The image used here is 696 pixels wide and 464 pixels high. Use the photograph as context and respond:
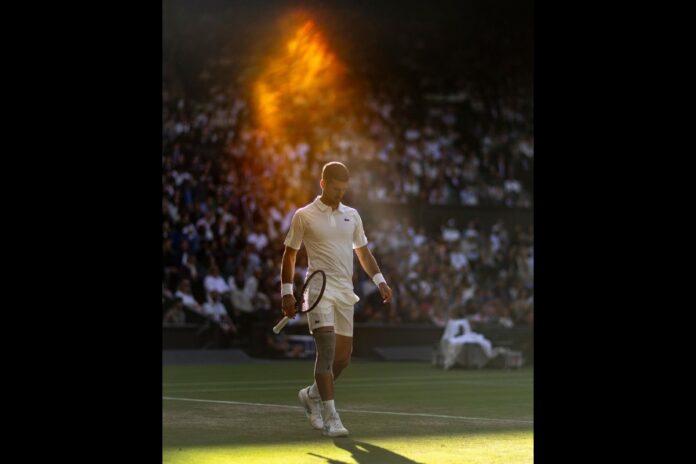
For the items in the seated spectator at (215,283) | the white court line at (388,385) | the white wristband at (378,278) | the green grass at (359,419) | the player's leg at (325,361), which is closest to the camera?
the green grass at (359,419)

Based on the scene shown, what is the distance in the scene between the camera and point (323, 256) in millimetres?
8523

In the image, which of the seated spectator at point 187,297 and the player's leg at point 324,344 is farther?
the seated spectator at point 187,297

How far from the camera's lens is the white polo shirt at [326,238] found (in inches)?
334

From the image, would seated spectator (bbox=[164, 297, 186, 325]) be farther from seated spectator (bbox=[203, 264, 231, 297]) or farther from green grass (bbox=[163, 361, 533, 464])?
green grass (bbox=[163, 361, 533, 464])

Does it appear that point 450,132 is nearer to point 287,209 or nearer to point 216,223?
point 287,209

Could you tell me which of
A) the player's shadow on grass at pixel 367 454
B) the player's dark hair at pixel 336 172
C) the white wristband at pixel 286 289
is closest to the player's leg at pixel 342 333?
the white wristband at pixel 286 289

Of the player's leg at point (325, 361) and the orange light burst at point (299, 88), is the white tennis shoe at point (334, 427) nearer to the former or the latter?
the player's leg at point (325, 361)

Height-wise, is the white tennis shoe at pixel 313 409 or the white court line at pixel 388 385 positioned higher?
the white tennis shoe at pixel 313 409

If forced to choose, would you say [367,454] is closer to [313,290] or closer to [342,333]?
[342,333]

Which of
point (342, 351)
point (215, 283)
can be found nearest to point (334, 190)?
point (342, 351)

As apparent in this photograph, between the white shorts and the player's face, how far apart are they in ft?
2.07

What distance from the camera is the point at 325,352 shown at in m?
8.35
